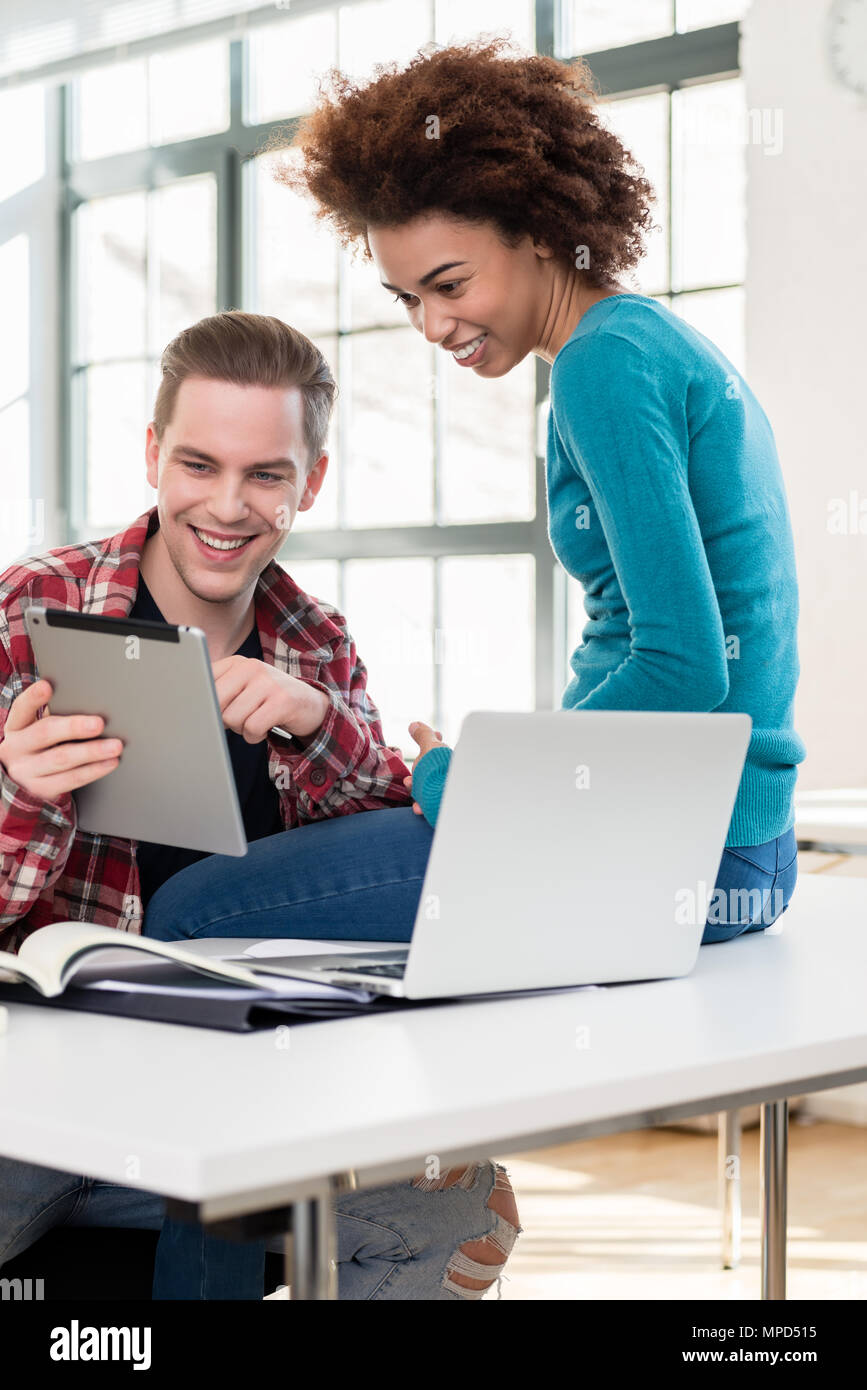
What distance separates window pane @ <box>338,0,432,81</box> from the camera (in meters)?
4.28

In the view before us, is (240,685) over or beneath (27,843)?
over

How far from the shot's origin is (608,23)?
3.88m

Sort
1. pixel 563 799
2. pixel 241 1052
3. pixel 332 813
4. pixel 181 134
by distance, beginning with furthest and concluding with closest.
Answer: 1. pixel 181 134
2. pixel 332 813
3. pixel 563 799
4. pixel 241 1052

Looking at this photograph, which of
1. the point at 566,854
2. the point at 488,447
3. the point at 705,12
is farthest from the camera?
the point at 488,447

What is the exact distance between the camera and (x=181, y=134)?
15.9 feet

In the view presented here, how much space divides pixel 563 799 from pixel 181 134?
4426 mm

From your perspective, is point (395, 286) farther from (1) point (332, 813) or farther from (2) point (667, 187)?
(2) point (667, 187)

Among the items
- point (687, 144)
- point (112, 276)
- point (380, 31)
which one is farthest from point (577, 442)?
point (112, 276)

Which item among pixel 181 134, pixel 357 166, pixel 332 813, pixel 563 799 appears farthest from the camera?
pixel 181 134

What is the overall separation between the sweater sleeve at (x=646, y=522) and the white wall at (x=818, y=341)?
2300 mm

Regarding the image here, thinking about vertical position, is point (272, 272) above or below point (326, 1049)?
above

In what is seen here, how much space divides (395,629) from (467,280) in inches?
117

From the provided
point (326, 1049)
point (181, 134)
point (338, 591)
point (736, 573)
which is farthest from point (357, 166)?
point (181, 134)

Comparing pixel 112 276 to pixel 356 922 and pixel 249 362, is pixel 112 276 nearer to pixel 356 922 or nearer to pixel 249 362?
pixel 249 362
